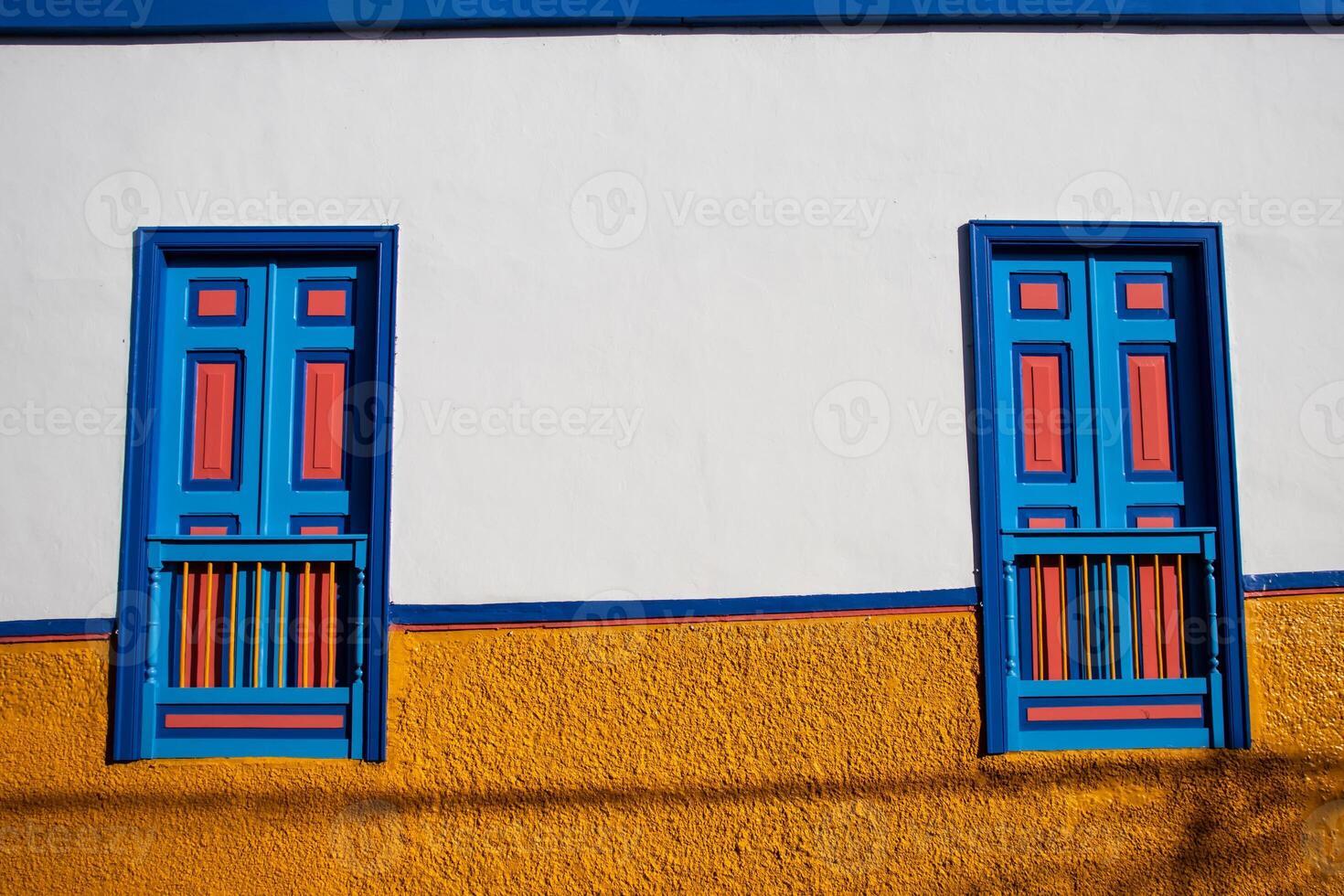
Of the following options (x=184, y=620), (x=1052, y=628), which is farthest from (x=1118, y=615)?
(x=184, y=620)

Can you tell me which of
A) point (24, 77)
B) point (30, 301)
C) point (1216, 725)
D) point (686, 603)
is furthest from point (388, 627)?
point (1216, 725)

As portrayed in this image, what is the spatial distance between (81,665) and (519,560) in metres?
1.73

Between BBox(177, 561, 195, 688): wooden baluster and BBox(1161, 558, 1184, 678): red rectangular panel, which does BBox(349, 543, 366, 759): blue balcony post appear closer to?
BBox(177, 561, 195, 688): wooden baluster

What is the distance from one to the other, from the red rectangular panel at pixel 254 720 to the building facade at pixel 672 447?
0.04m

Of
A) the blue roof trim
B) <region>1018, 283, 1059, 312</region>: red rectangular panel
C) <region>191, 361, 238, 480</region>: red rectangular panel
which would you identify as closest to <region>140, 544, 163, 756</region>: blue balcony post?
<region>191, 361, 238, 480</region>: red rectangular panel

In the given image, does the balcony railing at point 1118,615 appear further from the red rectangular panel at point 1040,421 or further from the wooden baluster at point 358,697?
the wooden baluster at point 358,697

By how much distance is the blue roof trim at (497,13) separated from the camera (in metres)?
3.75

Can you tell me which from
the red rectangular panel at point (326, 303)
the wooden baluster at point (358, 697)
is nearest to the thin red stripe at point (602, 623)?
the wooden baluster at point (358, 697)

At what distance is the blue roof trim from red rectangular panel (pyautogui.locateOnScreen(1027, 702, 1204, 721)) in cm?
280

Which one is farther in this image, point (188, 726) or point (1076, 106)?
point (1076, 106)

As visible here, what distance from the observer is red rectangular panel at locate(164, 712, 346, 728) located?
3.56 meters

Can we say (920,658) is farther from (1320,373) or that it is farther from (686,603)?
(1320,373)

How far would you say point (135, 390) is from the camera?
3.65 metres

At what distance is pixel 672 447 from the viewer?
11.9 feet
